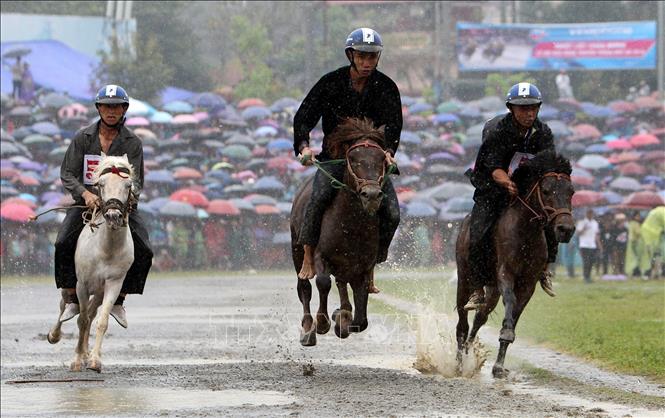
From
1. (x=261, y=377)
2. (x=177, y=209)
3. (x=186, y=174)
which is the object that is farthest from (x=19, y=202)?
(x=261, y=377)

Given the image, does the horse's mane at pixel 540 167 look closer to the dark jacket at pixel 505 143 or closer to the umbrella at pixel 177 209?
the dark jacket at pixel 505 143

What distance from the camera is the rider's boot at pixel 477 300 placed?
48.7 ft

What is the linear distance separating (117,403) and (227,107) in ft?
128

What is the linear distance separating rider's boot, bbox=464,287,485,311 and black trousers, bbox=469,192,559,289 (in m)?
0.33

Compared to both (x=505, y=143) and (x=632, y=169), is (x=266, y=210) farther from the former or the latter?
(x=505, y=143)

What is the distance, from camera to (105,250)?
14422mm

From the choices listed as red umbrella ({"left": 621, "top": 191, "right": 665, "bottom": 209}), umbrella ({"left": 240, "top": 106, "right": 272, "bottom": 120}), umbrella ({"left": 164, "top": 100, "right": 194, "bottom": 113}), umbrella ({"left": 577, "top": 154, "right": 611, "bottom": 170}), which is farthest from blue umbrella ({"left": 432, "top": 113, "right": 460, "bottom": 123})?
red umbrella ({"left": 621, "top": 191, "right": 665, "bottom": 209})

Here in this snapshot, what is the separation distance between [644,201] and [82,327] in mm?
25799

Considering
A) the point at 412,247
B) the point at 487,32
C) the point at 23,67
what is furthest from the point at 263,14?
the point at 412,247

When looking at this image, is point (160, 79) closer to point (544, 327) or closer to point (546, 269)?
point (544, 327)

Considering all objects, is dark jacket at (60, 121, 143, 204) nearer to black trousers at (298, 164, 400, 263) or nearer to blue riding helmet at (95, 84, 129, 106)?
blue riding helmet at (95, 84, 129, 106)

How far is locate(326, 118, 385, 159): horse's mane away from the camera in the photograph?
535 inches

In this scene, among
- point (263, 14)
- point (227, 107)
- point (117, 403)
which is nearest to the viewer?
point (117, 403)

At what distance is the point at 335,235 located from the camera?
537 inches
